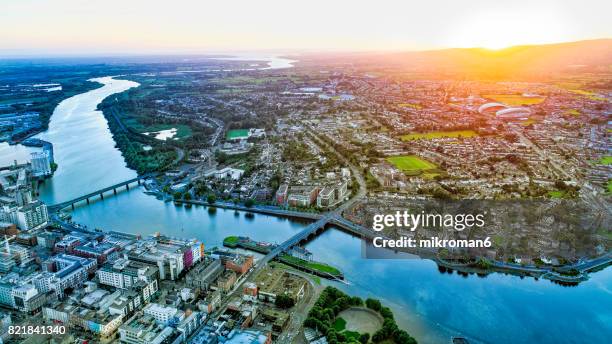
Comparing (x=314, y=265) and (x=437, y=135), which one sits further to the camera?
(x=437, y=135)

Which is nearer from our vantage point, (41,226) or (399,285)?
(399,285)

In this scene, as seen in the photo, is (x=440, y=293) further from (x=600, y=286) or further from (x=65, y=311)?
(x=65, y=311)

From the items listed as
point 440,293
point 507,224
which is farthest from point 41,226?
point 507,224

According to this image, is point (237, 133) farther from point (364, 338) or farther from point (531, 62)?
point (531, 62)

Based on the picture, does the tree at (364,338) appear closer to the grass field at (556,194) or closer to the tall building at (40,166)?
the grass field at (556,194)

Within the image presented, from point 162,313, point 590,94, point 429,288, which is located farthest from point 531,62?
point 162,313

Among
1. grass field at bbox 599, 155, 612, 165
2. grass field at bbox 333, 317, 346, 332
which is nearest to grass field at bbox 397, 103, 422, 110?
grass field at bbox 599, 155, 612, 165

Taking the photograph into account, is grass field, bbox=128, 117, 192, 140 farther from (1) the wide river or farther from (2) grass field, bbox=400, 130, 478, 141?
(2) grass field, bbox=400, 130, 478, 141
